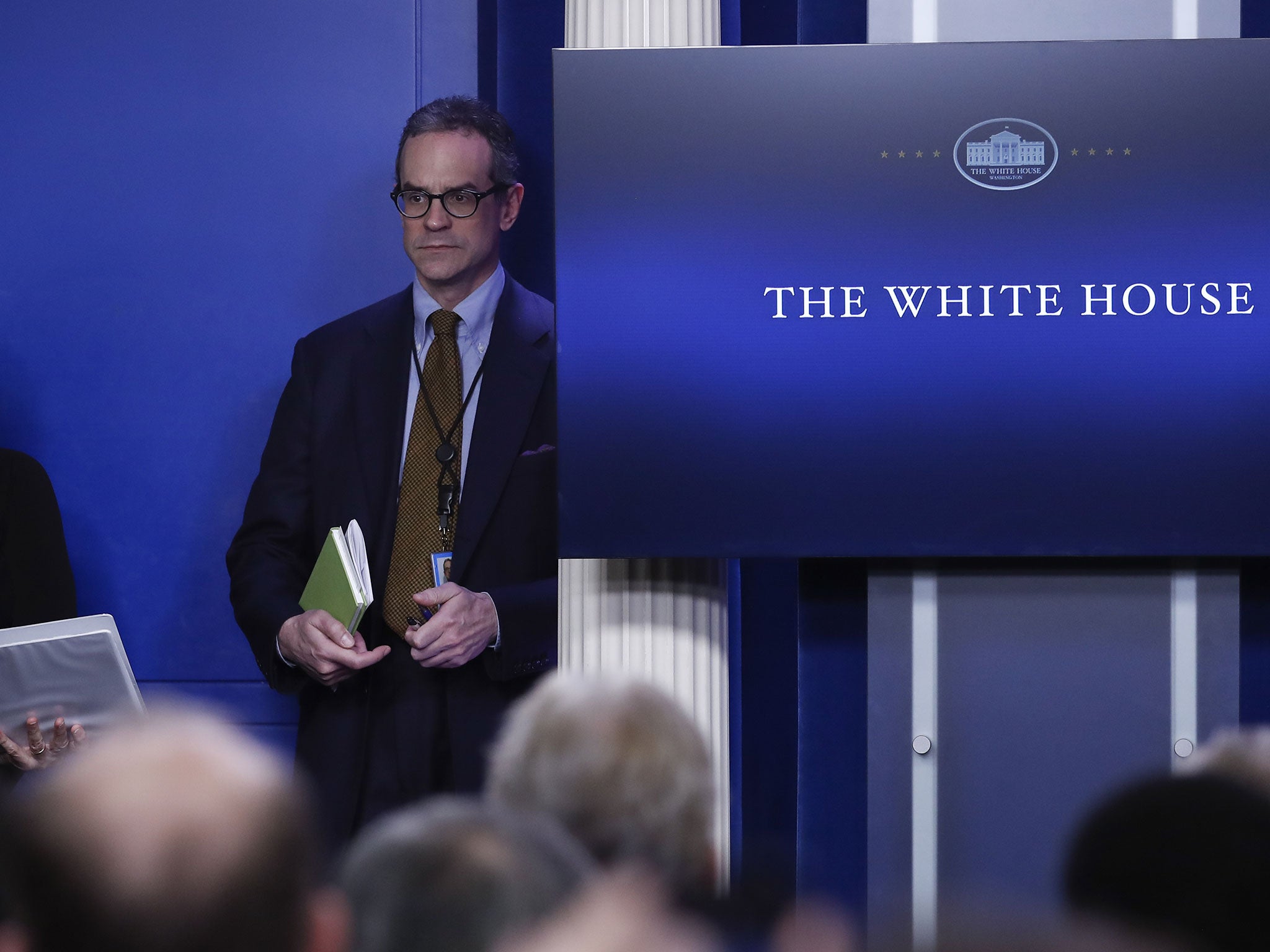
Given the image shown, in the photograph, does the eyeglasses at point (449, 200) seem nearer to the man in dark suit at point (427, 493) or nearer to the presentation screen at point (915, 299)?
the man in dark suit at point (427, 493)

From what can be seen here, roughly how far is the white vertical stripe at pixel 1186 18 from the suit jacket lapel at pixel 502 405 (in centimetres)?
160

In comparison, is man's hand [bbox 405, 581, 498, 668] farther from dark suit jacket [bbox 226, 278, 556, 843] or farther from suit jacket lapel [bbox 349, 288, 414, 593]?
suit jacket lapel [bbox 349, 288, 414, 593]

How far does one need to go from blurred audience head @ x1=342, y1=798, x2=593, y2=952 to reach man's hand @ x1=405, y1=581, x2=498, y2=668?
209 centimetres

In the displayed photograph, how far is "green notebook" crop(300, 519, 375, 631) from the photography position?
9.86 ft

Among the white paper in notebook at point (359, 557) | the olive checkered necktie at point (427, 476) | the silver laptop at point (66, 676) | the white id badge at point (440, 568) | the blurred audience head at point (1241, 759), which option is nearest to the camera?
the blurred audience head at point (1241, 759)

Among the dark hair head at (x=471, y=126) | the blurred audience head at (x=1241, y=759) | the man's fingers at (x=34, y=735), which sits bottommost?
the man's fingers at (x=34, y=735)

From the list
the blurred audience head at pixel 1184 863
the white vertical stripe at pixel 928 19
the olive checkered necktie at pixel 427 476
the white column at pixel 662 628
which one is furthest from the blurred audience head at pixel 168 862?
the white vertical stripe at pixel 928 19

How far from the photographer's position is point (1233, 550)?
2.83 metres

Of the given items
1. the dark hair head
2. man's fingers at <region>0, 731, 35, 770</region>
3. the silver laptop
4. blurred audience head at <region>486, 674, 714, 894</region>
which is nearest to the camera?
blurred audience head at <region>486, 674, 714, 894</region>

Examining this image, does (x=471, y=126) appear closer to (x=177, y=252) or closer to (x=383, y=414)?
(x=383, y=414)

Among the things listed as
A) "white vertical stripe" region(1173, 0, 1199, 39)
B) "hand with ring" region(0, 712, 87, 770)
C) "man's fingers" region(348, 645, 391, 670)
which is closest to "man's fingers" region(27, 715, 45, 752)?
"hand with ring" region(0, 712, 87, 770)

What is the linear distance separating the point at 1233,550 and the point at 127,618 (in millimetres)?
2884

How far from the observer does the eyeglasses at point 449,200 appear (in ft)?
11.2

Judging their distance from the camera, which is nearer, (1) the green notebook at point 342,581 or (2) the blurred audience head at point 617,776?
(2) the blurred audience head at point 617,776
